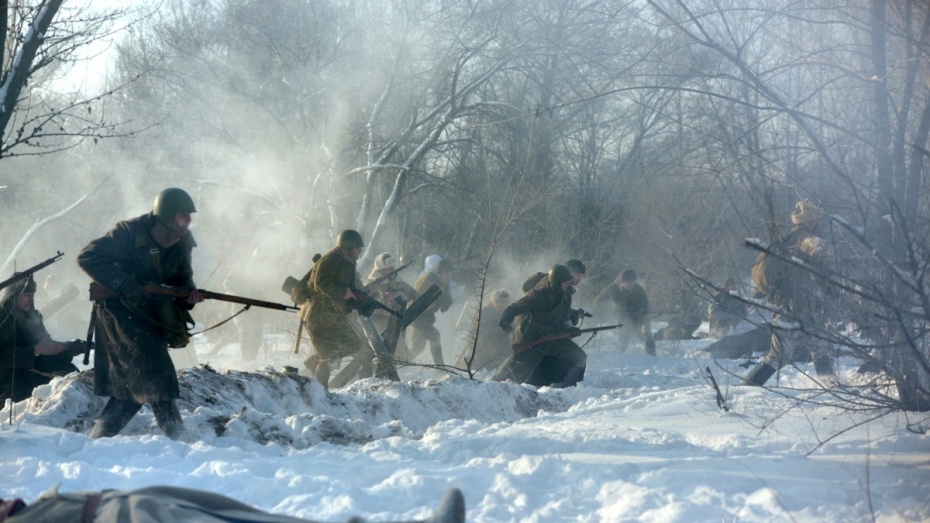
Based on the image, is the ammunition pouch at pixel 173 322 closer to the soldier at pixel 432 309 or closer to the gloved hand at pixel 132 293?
the gloved hand at pixel 132 293

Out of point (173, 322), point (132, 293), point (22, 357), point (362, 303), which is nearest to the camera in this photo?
point (132, 293)

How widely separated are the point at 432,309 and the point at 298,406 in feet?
21.5

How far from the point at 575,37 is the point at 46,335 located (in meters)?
11.9

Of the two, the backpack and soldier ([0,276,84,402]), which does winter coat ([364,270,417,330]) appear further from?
the backpack

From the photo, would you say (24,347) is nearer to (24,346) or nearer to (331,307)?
(24,346)

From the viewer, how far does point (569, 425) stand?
674 centimetres

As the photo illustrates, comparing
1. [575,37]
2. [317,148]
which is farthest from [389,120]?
[575,37]

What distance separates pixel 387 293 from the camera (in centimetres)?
1462

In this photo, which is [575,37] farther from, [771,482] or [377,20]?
[771,482]

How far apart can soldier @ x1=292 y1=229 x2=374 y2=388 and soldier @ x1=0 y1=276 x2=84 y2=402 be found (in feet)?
8.44

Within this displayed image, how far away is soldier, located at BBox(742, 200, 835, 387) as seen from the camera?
19.4 ft

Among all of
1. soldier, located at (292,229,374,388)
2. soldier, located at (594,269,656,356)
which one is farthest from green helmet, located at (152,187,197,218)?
soldier, located at (594,269,656,356)

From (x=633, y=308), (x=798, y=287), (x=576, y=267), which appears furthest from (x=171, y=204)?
(x=633, y=308)

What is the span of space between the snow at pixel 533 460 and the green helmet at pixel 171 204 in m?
1.50
